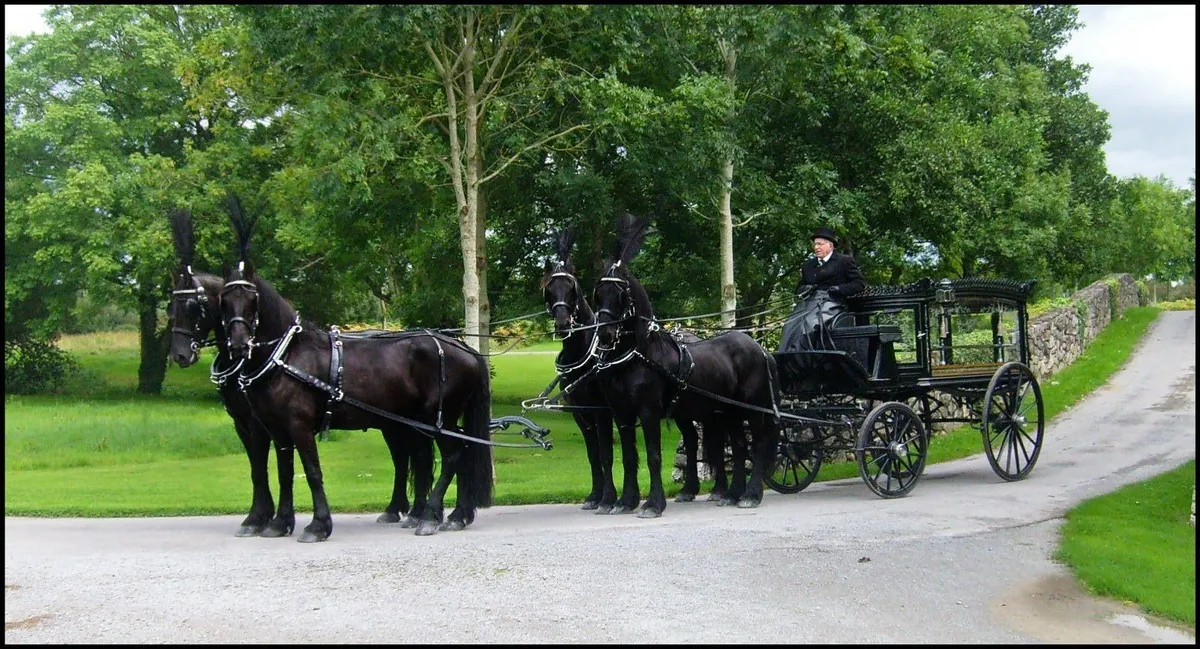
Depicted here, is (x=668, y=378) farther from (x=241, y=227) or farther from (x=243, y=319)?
(x=241, y=227)

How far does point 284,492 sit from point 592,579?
12.9 ft

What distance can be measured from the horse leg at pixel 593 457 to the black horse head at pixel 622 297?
4.71 feet

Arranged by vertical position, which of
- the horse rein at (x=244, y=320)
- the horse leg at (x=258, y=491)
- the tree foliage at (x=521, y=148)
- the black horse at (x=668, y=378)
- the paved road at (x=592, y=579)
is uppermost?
the tree foliage at (x=521, y=148)

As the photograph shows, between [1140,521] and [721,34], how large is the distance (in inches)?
313

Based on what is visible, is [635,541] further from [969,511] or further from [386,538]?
[969,511]

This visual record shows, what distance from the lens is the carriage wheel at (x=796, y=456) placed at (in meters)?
14.3

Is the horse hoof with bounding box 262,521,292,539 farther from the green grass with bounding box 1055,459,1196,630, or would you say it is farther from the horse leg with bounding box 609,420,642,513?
the green grass with bounding box 1055,459,1196,630

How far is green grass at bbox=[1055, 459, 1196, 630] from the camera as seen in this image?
8227mm

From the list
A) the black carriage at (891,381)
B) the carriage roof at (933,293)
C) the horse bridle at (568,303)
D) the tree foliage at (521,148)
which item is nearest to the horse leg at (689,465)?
the black carriage at (891,381)

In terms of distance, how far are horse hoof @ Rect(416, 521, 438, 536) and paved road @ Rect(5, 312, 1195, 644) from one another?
20 cm

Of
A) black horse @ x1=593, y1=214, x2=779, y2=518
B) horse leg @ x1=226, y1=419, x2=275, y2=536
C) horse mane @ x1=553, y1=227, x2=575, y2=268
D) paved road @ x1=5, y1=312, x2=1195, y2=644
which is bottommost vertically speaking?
paved road @ x1=5, y1=312, x2=1195, y2=644

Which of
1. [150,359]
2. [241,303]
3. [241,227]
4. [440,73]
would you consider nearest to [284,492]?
[241,303]

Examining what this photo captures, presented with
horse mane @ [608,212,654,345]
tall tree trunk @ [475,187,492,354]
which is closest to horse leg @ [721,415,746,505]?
horse mane @ [608,212,654,345]

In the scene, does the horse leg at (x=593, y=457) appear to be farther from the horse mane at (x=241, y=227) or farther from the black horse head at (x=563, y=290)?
the horse mane at (x=241, y=227)
